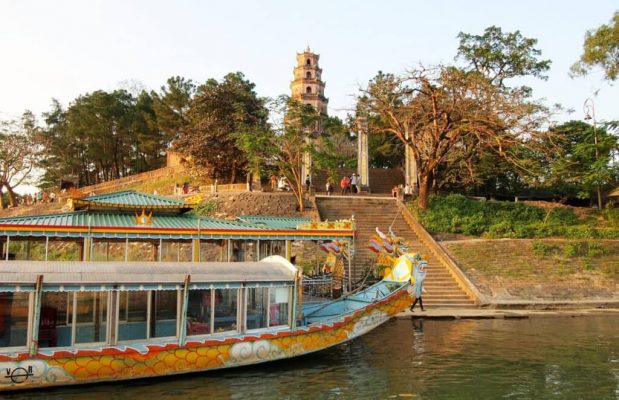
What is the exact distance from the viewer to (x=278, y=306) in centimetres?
1138

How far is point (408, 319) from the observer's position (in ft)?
56.5

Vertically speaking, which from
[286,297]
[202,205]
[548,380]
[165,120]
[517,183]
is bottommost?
[548,380]

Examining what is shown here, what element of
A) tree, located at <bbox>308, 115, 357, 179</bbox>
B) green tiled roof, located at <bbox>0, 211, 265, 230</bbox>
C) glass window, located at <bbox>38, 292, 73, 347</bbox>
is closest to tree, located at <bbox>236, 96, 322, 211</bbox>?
tree, located at <bbox>308, 115, 357, 179</bbox>

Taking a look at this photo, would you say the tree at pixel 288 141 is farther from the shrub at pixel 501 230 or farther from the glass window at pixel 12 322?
the glass window at pixel 12 322

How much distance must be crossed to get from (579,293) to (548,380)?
12.1 meters

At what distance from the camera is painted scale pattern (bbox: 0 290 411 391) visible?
895 centimetres

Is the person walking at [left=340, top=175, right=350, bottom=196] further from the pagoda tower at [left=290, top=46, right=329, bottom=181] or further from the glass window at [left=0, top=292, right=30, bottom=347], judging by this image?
the glass window at [left=0, top=292, right=30, bottom=347]

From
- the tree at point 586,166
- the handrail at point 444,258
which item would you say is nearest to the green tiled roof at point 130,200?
the handrail at point 444,258

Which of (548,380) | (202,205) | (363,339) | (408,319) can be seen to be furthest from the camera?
(202,205)

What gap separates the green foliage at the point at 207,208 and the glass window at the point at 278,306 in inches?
718

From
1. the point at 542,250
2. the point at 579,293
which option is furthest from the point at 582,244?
the point at 579,293

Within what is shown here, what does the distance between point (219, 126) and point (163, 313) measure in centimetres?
2699

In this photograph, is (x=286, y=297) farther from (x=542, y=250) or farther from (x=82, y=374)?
(x=542, y=250)

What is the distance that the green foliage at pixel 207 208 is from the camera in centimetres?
2903
